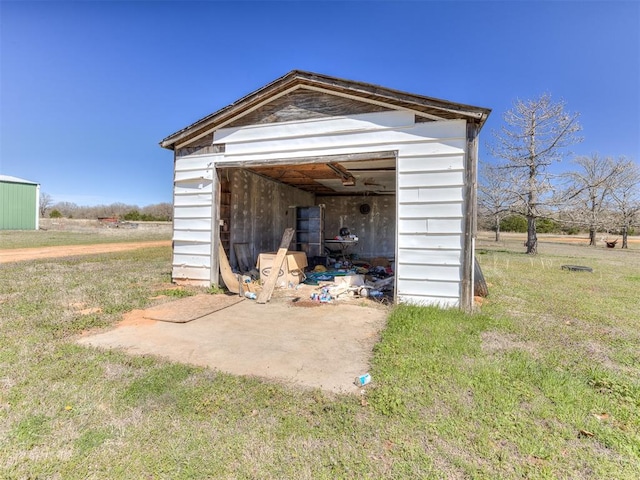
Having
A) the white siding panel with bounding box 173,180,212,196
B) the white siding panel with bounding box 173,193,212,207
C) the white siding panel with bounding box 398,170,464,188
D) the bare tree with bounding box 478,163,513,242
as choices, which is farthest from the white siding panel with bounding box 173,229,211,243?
the bare tree with bounding box 478,163,513,242

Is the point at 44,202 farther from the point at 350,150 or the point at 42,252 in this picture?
the point at 350,150

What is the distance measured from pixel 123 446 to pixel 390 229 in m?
11.3

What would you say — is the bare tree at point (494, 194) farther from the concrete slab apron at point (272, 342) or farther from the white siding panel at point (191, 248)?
the white siding panel at point (191, 248)

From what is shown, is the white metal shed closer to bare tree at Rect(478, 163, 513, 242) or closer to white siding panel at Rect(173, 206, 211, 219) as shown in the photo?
white siding panel at Rect(173, 206, 211, 219)

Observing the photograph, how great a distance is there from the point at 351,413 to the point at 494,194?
17394mm

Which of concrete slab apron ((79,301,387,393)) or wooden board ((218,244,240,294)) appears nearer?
concrete slab apron ((79,301,387,393))

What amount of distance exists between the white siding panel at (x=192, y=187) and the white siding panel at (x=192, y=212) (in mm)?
322

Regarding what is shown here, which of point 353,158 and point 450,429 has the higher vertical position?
point 353,158

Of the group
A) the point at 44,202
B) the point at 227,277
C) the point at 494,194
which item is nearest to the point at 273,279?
the point at 227,277

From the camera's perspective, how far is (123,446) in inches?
71.1

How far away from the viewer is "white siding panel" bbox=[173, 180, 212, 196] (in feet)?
20.6

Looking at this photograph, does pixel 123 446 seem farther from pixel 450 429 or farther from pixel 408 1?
pixel 408 1

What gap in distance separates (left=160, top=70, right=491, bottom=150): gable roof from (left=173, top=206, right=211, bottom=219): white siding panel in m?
1.35

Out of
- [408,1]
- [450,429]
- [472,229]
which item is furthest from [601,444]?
[408,1]
